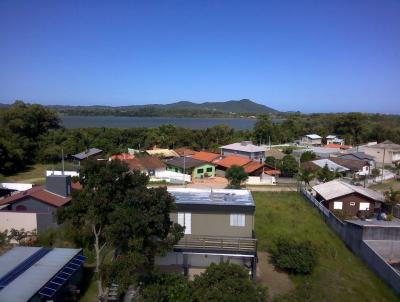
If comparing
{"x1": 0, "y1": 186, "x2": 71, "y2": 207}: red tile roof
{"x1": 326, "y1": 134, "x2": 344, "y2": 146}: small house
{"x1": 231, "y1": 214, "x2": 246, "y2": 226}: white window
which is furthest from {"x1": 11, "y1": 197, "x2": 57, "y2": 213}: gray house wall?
{"x1": 326, "y1": 134, "x2": 344, "y2": 146}: small house

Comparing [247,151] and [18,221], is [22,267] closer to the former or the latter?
[18,221]

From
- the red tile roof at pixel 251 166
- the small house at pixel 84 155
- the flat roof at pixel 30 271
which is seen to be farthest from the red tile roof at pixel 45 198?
the small house at pixel 84 155

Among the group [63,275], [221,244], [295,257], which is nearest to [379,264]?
[295,257]

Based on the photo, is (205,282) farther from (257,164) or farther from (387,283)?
(257,164)

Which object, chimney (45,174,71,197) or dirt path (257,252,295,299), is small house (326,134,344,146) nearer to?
dirt path (257,252,295,299)

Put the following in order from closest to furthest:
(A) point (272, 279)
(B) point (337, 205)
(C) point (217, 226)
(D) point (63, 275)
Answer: (D) point (63, 275)
(A) point (272, 279)
(C) point (217, 226)
(B) point (337, 205)

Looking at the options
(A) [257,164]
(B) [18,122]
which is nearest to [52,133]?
(B) [18,122]
